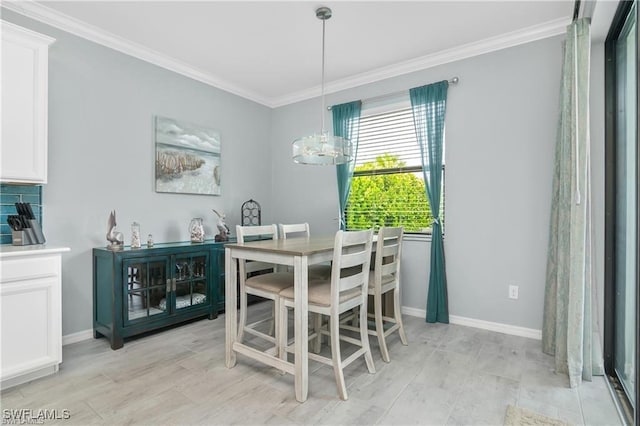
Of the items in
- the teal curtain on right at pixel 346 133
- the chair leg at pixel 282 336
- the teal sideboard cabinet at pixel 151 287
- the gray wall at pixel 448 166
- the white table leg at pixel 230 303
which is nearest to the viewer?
the chair leg at pixel 282 336

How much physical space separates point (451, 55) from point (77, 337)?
414 centimetres

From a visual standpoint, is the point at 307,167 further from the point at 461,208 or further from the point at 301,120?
the point at 461,208

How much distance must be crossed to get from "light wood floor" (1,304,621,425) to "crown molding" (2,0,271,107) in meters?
2.56

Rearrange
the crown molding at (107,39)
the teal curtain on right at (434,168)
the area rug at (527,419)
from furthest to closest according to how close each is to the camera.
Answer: the teal curtain on right at (434,168), the crown molding at (107,39), the area rug at (527,419)

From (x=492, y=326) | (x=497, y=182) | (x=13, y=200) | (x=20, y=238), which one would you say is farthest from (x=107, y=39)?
(x=492, y=326)

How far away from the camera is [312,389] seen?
2.04m

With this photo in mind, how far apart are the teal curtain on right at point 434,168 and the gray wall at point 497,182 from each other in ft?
0.29

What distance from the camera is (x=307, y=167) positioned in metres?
4.34

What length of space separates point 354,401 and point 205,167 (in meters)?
2.86

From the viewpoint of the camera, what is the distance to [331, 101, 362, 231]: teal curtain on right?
12.7 feet

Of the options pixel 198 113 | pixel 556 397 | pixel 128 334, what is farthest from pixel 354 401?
pixel 198 113

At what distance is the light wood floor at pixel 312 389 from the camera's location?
177cm

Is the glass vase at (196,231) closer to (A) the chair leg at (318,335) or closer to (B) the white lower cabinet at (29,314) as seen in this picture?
(B) the white lower cabinet at (29,314)

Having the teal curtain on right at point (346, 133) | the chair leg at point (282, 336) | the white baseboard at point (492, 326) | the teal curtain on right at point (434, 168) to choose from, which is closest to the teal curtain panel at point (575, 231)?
the white baseboard at point (492, 326)
